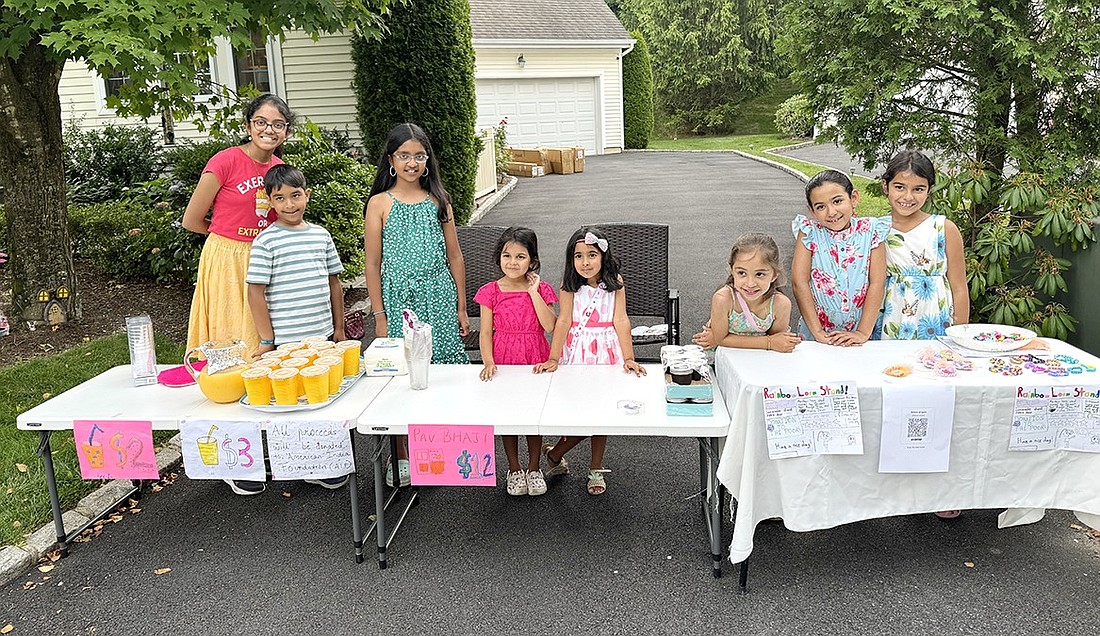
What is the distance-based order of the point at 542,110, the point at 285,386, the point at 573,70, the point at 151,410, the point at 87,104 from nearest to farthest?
the point at 285,386 < the point at 151,410 < the point at 87,104 < the point at 542,110 < the point at 573,70

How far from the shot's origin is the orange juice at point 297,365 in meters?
3.37

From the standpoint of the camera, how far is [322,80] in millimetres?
12297

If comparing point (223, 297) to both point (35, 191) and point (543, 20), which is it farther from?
point (543, 20)

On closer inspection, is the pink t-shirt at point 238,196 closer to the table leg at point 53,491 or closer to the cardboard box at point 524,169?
the table leg at point 53,491

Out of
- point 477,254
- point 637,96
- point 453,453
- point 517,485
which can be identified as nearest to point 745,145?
point 637,96

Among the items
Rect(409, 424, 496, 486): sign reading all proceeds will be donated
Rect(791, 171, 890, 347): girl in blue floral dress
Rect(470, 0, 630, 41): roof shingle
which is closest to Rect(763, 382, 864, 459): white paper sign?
Rect(791, 171, 890, 347): girl in blue floral dress

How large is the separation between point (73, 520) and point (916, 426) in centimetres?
349

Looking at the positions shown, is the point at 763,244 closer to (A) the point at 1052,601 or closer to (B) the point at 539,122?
(A) the point at 1052,601

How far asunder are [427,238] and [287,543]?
148 cm

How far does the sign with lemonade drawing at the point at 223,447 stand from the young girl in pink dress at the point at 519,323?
1.08 meters

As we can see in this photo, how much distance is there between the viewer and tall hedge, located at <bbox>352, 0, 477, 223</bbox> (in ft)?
35.0

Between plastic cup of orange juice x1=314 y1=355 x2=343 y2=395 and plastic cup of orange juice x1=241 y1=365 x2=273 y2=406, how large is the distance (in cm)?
19

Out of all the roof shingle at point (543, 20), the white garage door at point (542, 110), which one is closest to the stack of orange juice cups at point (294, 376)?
the white garage door at point (542, 110)

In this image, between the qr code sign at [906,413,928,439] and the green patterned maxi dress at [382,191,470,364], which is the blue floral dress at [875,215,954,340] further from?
the green patterned maxi dress at [382,191,470,364]
